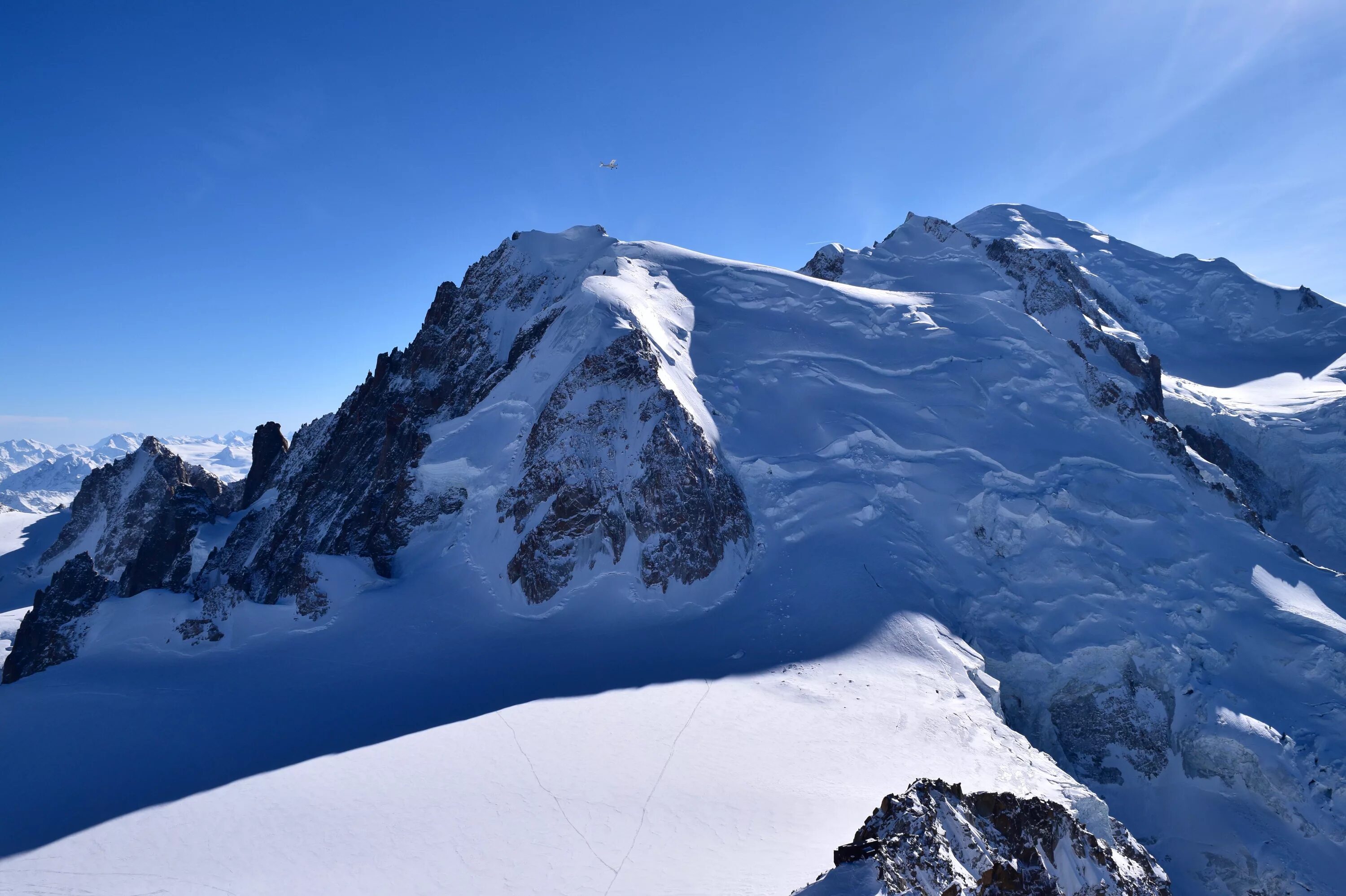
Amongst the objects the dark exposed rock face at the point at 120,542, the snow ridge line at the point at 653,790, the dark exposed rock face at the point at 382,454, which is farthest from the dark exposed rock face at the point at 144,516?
the snow ridge line at the point at 653,790

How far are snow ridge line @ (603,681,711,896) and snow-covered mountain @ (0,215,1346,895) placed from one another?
95mm

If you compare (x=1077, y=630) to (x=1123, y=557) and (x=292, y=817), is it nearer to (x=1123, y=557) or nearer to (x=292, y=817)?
(x=1123, y=557)

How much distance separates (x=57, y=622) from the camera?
33.6m

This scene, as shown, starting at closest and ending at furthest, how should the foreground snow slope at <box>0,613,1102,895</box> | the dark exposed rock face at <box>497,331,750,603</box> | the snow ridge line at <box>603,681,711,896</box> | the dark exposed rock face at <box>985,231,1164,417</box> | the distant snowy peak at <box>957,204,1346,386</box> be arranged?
1. the snow ridge line at <box>603,681,711,896</box>
2. the foreground snow slope at <box>0,613,1102,895</box>
3. the dark exposed rock face at <box>497,331,750,603</box>
4. the dark exposed rock face at <box>985,231,1164,417</box>
5. the distant snowy peak at <box>957,204,1346,386</box>

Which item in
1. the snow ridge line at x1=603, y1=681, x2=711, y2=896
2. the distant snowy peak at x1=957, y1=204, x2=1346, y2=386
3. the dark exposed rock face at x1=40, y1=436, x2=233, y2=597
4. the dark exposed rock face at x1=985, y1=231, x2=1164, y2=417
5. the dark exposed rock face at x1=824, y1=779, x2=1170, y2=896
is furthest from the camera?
the distant snowy peak at x1=957, y1=204, x2=1346, y2=386

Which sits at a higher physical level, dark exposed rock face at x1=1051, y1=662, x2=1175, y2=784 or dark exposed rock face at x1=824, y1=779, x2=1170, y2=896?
dark exposed rock face at x1=824, y1=779, x2=1170, y2=896

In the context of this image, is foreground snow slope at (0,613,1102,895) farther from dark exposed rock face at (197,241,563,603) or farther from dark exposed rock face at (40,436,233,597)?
dark exposed rock face at (40,436,233,597)

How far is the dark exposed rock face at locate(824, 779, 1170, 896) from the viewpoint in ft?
41.5

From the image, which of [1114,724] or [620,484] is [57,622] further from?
[1114,724]

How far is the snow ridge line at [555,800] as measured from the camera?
16.3 metres

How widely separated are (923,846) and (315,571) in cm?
3118

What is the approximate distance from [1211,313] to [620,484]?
77573mm

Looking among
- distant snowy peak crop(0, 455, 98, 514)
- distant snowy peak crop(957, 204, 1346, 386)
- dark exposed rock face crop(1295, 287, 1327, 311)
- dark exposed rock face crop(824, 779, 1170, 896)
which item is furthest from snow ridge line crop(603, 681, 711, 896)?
distant snowy peak crop(0, 455, 98, 514)

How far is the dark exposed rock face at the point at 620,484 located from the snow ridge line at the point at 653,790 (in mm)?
8160
